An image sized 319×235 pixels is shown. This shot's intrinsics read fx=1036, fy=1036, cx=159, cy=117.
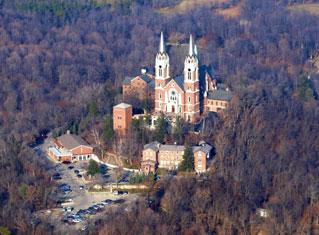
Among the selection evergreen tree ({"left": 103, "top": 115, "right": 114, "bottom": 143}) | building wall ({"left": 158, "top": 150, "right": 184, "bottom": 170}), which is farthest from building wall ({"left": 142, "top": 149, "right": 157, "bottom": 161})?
evergreen tree ({"left": 103, "top": 115, "right": 114, "bottom": 143})

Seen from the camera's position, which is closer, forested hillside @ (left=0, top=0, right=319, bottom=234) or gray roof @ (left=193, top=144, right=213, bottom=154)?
forested hillside @ (left=0, top=0, right=319, bottom=234)

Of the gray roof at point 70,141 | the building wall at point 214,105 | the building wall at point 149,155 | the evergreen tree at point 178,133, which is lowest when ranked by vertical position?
the building wall at point 149,155

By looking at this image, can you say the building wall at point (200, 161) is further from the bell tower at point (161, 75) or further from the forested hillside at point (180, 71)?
the bell tower at point (161, 75)

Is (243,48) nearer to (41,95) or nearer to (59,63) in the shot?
(59,63)

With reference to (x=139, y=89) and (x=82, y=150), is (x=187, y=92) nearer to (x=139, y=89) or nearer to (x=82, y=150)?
(x=139, y=89)

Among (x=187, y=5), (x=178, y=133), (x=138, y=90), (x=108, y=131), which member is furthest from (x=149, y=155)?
(x=187, y=5)

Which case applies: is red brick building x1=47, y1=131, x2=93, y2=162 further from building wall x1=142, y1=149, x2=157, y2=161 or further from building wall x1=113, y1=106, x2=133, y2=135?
building wall x1=142, y1=149, x2=157, y2=161

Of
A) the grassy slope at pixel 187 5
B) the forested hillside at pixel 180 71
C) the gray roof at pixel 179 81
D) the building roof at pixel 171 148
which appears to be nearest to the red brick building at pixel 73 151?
the forested hillside at pixel 180 71

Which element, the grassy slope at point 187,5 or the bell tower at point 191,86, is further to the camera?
the grassy slope at point 187,5
